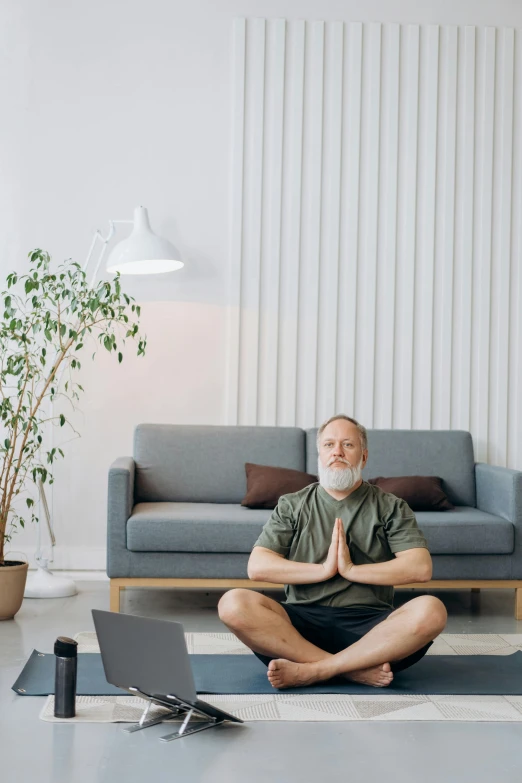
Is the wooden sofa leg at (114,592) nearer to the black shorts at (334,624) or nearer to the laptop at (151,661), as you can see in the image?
the black shorts at (334,624)

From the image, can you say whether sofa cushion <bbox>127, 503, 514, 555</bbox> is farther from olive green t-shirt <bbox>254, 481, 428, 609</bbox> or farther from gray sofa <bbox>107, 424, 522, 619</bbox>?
olive green t-shirt <bbox>254, 481, 428, 609</bbox>

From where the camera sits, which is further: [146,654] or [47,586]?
[47,586]

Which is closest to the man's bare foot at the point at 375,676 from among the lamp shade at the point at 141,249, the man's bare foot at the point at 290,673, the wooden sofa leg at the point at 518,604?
the man's bare foot at the point at 290,673

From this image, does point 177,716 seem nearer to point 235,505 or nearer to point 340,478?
point 340,478

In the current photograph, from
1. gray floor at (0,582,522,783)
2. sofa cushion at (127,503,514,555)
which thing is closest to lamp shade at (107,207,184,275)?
sofa cushion at (127,503,514,555)

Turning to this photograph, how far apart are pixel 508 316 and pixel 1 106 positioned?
3.02 m

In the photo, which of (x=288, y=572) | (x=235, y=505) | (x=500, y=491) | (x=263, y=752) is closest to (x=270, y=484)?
(x=235, y=505)

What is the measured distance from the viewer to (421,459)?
4590 millimetres

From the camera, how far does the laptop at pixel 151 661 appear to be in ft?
7.64

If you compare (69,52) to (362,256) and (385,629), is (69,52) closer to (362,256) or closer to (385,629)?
(362,256)

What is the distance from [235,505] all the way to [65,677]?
197 cm

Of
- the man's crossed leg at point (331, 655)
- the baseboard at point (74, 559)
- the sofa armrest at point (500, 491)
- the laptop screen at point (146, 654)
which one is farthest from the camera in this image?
the baseboard at point (74, 559)

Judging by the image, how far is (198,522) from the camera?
389cm

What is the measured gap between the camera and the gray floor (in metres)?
2.15
